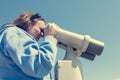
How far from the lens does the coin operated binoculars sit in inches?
127

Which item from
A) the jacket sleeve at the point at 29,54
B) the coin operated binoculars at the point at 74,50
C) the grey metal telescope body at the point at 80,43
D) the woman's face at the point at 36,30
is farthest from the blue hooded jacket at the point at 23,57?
the grey metal telescope body at the point at 80,43

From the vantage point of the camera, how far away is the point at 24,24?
2736 millimetres

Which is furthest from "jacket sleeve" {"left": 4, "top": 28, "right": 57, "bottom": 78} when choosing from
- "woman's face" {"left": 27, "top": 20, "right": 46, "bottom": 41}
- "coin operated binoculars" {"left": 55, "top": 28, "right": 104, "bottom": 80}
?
"coin operated binoculars" {"left": 55, "top": 28, "right": 104, "bottom": 80}

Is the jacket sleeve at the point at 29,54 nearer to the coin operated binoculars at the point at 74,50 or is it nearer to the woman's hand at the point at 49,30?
the woman's hand at the point at 49,30

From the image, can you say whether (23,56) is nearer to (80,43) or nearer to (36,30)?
(36,30)

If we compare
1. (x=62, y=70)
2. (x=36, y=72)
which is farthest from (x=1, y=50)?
(x=62, y=70)

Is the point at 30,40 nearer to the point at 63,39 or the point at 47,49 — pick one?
the point at 47,49

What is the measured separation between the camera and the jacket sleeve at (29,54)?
89.5 inches

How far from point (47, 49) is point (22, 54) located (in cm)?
23

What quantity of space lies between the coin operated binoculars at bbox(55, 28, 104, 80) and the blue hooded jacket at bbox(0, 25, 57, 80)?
2.60 ft

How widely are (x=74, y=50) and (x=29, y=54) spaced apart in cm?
126

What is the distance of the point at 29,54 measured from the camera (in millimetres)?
2311

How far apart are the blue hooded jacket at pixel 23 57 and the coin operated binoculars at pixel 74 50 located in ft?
2.60

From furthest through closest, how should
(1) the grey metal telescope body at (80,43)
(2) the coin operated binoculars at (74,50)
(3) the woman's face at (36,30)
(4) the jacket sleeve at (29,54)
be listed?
1. (1) the grey metal telescope body at (80,43)
2. (2) the coin operated binoculars at (74,50)
3. (3) the woman's face at (36,30)
4. (4) the jacket sleeve at (29,54)
